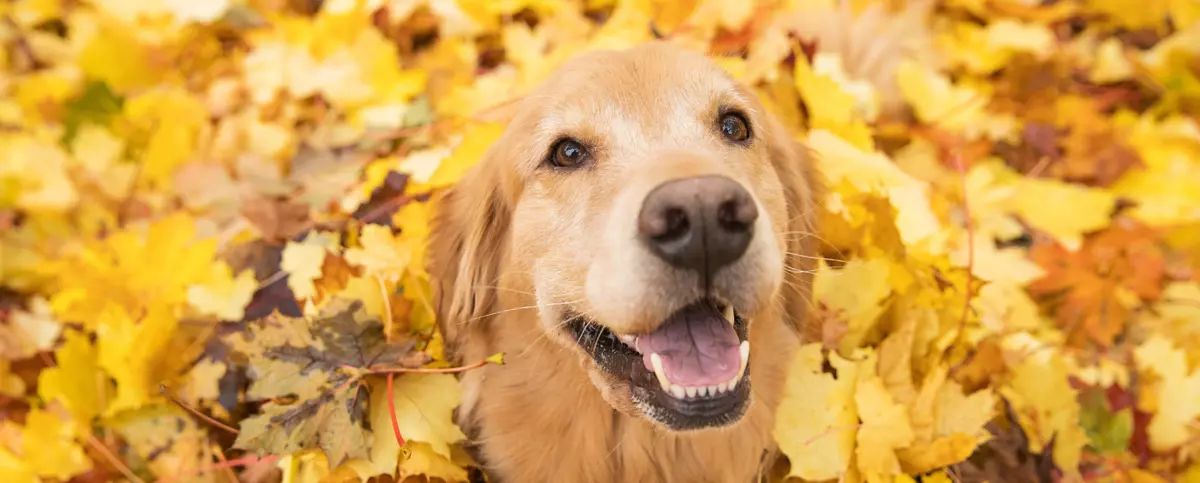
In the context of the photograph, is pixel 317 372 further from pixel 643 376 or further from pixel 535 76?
pixel 535 76

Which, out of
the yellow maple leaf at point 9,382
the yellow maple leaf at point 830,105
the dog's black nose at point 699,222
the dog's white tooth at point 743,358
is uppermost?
the dog's black nose at point 699,222

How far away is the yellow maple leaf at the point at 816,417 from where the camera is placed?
2000mm

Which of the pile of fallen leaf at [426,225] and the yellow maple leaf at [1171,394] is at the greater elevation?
the pile of fallen leaf at [426,225]

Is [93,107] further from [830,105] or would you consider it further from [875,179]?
[875,179]

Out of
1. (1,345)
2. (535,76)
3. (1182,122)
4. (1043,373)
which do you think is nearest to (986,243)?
(1043,373)

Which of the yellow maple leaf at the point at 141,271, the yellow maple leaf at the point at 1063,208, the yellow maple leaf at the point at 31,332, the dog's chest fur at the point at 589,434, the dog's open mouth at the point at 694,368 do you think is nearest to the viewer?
the dog's open mouth at the point at 694,368

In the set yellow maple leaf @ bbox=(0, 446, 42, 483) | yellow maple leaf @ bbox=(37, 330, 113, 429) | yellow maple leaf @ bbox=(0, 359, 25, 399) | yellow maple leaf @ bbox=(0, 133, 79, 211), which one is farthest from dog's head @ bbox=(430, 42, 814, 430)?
yellow maple leaf @ bbox=(0, 133, 79, 211)

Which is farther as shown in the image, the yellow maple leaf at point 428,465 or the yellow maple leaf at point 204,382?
the yellow maple leaf at point 204,382

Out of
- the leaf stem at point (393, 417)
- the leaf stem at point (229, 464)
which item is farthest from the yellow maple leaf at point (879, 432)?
the leaf stem at point (229, 464)

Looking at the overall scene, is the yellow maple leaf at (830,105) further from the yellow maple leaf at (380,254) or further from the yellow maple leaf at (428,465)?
the yellow maple leaf at (428,465)

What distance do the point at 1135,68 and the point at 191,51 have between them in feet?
15.5

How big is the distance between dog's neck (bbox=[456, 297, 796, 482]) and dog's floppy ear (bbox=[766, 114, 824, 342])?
A: 138mm

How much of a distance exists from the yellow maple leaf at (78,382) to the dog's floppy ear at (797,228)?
7.07ft

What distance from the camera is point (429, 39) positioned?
3.83 metres
